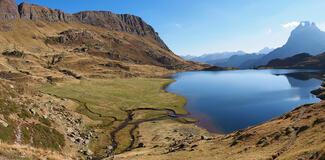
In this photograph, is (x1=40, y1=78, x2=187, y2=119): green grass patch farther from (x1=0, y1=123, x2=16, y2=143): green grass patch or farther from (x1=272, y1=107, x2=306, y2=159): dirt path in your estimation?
(x1=272, y1=107, x2=306, y2=159): dirt path

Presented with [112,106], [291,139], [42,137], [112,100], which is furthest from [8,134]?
[112,100]

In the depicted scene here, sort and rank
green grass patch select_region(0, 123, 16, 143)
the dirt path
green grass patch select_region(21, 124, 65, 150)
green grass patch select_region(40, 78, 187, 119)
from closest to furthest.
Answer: the dirt path
green grass patch select_region(0, 123, 16, 143)
green grass patch select_region(21, 124, 65, 150)
green grass patch select_region(40, 78, 187, 119)

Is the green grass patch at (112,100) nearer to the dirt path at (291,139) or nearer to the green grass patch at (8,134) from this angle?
the green grass patch at (8,134)

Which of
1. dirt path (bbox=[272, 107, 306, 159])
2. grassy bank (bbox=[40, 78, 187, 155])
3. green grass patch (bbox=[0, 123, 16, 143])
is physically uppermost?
dirt path (bbox=[272, 107, 306, 159])

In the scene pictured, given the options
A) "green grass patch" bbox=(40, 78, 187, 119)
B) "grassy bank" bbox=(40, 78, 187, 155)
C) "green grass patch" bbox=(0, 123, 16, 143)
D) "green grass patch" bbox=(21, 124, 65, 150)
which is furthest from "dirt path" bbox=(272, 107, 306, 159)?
"green grass patch" bbox=(40, 78, 187, 119)

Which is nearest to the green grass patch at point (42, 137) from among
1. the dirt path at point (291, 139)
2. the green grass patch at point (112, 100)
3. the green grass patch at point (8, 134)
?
the green grass patch at point (8, 134)

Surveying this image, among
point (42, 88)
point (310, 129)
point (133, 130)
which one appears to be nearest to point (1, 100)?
point (133, 130)

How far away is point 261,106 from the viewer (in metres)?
161

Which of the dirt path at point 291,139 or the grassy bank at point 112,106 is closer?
the dirt path at point 291,139

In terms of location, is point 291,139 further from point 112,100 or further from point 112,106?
point 112,100

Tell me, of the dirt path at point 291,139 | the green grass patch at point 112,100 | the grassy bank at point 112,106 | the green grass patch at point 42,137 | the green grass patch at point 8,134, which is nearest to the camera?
the dirt path at point 291,139

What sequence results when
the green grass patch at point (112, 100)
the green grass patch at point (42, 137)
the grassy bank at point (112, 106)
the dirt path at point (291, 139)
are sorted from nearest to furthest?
the dirt path at point (291, 139), the green grass patch at point (42, 137), the grassy bank at point (112, 106), the green grass patch at point (112, 100)

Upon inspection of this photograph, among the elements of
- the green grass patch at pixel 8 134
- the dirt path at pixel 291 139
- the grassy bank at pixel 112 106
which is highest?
the dirt path at pixel 291 139

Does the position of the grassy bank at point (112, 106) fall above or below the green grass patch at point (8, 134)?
below
